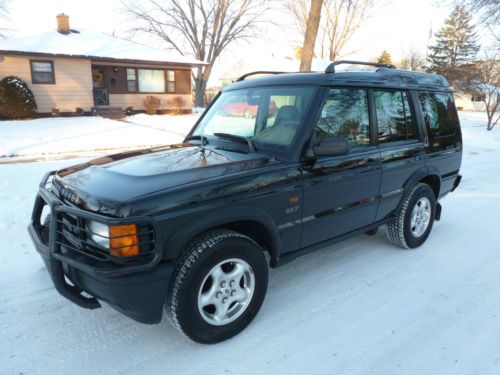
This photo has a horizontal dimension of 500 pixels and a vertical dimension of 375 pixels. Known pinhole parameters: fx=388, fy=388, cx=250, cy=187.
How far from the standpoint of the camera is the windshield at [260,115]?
3354mm

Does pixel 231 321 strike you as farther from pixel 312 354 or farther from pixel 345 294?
pixel 345 294

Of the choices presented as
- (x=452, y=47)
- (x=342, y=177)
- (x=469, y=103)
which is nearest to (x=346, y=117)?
(x=342, y=177)

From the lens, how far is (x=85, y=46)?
20.7 m

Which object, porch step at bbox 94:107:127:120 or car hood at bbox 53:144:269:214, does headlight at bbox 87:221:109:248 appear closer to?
car hood at bbox 53:144:269:214

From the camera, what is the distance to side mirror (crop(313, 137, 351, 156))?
10.2 ft

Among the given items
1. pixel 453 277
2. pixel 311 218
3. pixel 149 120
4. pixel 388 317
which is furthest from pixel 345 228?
pixel 149 120

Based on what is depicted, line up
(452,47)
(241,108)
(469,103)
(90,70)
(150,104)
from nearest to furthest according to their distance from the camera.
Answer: (241,108) < (90,70) < (150,104) < (452,47) < (469,103)

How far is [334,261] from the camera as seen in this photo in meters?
4.24

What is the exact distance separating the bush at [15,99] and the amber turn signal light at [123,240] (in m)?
17.3

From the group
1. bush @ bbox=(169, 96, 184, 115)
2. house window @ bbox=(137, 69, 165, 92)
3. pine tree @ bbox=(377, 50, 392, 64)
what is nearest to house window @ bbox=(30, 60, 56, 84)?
house window @ bbox=(137, 69, 165, 92)

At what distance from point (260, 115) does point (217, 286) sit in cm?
167

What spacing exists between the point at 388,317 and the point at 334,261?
3.59 feet

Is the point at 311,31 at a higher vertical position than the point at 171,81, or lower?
higher

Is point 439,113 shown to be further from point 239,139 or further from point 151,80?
point 151,80
